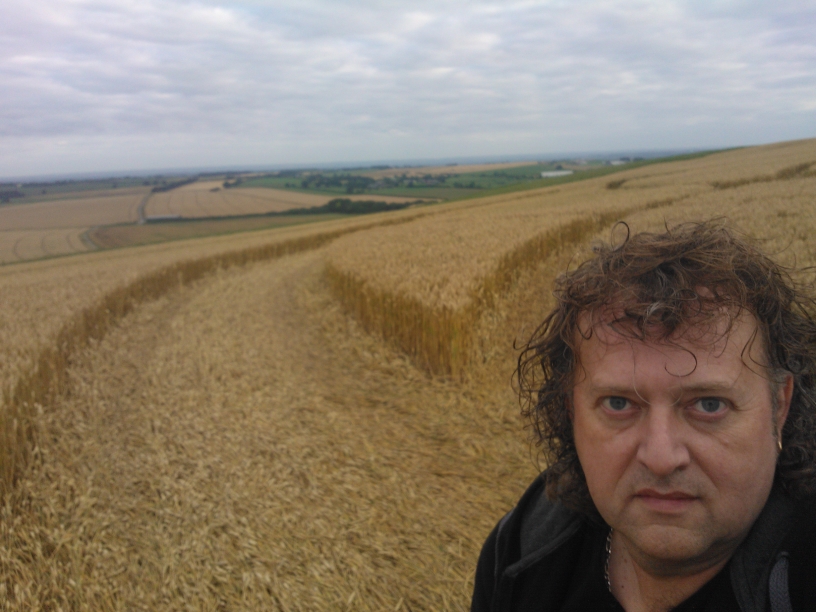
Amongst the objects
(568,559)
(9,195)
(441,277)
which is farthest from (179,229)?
(568,559)

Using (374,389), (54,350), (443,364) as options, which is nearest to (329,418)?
(374,389)

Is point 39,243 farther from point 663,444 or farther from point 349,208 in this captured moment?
point 663,444

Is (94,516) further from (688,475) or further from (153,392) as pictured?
(688,475)

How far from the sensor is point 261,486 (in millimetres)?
3795

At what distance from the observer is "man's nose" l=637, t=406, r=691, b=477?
3.60 ft

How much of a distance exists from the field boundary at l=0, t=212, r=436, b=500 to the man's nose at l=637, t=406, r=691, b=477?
393cm

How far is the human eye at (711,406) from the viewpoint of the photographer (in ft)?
3.68

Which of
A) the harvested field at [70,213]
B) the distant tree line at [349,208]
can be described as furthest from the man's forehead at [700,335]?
the harvested field at [70,213]

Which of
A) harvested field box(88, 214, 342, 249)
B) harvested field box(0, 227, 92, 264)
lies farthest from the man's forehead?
harvested field box(0, 227, 92, 264)

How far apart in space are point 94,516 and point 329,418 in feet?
6.31

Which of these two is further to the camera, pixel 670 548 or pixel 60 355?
pixel 60 355

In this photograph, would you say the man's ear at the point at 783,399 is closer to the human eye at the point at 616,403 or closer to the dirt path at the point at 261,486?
the human eye at the point at 616,403

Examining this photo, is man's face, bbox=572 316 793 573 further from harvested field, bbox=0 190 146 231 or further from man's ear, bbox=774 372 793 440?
harvested field, bbox=0 190 146 231

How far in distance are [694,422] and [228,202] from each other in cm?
5286
